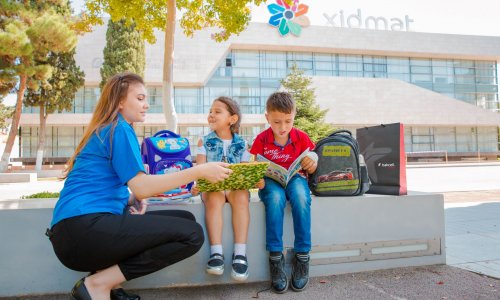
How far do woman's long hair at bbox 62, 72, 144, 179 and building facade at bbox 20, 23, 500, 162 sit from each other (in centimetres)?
2491

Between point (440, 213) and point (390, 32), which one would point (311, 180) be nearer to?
point (440, 213)


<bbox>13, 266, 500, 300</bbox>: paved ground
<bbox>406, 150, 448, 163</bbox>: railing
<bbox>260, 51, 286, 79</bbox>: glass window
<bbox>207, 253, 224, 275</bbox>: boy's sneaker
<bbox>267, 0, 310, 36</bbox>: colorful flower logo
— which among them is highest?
<bbox>267, 0, 310, 36</bbox>: colorful flower logo

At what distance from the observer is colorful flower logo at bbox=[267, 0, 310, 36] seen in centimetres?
3052

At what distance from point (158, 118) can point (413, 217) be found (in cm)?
2733

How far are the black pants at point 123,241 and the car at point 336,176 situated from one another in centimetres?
137

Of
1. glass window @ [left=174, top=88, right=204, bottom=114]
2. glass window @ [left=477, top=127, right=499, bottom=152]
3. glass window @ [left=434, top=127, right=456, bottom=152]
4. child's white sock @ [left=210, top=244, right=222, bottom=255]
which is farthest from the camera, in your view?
glass window @ [left=477, top=127, right=499, bottom=152]

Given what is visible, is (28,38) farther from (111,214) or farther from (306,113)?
(111,214)

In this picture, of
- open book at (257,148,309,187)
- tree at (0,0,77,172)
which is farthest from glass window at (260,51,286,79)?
open book at (257,148,309,187)

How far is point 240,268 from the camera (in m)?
2.43

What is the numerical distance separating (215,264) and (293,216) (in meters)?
0.63

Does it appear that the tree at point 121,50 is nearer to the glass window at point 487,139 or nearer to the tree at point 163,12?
the tree at point 163,12

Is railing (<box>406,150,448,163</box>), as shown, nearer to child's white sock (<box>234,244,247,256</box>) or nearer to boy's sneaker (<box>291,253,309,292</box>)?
boy's sneaker (<box>291,253,309,292</box>)

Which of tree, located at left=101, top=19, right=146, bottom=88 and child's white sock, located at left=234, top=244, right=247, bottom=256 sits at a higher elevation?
tree, located at left=101, top=19, right=146, bottom=88

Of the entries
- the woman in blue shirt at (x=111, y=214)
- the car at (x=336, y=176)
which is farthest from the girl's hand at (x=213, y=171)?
the car at (x=336, y=176)
